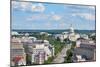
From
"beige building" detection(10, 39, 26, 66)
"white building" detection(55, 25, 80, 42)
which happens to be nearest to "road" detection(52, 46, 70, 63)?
"white building" detection(55, 25, 80, 42)

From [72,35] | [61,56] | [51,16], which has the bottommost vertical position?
[61,56]

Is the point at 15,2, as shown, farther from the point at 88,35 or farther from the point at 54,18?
the point at 88,35

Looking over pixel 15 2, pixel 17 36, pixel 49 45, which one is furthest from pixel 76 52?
pixel 15 2

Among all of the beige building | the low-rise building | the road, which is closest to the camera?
the beige building

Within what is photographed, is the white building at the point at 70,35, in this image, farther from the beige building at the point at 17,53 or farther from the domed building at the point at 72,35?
the beige building at the point at 17,53

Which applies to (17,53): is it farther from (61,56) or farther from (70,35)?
(70,35)

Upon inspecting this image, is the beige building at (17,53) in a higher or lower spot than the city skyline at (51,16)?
lower

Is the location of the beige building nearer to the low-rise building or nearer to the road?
the road

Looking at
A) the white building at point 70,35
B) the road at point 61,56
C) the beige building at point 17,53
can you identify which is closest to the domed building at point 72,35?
the white building at point 70,35

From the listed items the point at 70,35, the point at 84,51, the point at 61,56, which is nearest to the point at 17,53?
the point at 61,56
